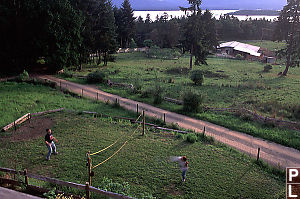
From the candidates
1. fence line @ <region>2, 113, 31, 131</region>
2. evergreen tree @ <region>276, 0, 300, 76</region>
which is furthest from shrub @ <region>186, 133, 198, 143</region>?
evergreen tree @ <region>276, 0, 300, 76</region>

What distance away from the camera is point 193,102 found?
78.3 feet

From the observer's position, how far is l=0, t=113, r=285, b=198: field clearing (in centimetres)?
1189

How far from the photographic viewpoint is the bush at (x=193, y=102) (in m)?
23.9

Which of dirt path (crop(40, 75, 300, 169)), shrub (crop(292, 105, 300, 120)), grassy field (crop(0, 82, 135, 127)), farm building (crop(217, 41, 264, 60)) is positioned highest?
farm building (crop(217, 41, 264, 60))

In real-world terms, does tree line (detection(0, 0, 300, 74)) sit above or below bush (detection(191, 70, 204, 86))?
above

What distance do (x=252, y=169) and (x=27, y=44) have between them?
1310 inches

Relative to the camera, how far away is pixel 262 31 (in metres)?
103

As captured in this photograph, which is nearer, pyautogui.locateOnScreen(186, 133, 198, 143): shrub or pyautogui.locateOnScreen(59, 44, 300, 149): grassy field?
pyautogui.locateOnScreen(186, 133, 198, 143): shrub

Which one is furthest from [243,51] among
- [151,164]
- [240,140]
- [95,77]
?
[151,164]

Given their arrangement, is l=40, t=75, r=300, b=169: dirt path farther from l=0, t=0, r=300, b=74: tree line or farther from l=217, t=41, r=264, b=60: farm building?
l=217, t=41, r=264, b=60: farm building

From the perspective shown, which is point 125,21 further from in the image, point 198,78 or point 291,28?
point 198,78

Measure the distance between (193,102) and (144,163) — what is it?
36.9 ft

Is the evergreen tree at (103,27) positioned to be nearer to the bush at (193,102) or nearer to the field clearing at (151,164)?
the bush at (193,102)

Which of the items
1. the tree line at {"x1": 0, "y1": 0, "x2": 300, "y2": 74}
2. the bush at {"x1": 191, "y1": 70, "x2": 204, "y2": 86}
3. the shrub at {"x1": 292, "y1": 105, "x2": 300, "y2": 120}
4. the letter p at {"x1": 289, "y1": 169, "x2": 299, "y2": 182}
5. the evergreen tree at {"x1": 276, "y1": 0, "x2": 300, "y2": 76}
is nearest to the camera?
the letter p at {"x1": 289, "y1": 169, "x2": 299, "y2": 182}
